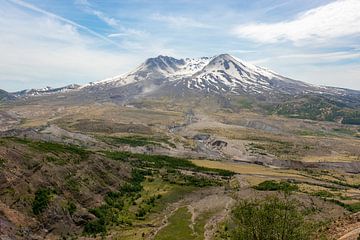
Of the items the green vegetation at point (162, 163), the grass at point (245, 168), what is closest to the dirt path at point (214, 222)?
the green vegetation at point (162, 163)

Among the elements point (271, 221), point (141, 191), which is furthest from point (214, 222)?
point (271, 221)

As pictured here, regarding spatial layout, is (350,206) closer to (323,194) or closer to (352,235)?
(323,194)

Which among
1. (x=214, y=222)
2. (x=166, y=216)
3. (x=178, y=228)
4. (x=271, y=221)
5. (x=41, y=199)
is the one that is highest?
(x=271, y=221)

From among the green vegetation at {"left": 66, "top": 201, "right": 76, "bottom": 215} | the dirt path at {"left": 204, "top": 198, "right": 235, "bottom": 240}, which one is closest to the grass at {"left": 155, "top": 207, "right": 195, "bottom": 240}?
the dirt path at {"left": 204, "top": 198, "right": 235, "bottom": 240}

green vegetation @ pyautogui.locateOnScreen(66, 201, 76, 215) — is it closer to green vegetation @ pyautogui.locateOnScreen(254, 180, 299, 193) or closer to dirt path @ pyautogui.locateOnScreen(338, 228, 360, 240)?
dirt path @ pyautogui.locateOnScreen(338, 228, 360, 240)

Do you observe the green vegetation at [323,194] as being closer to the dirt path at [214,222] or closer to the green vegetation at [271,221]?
the dirt path at [214,222]

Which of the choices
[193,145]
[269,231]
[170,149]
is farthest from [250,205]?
[193,145]
